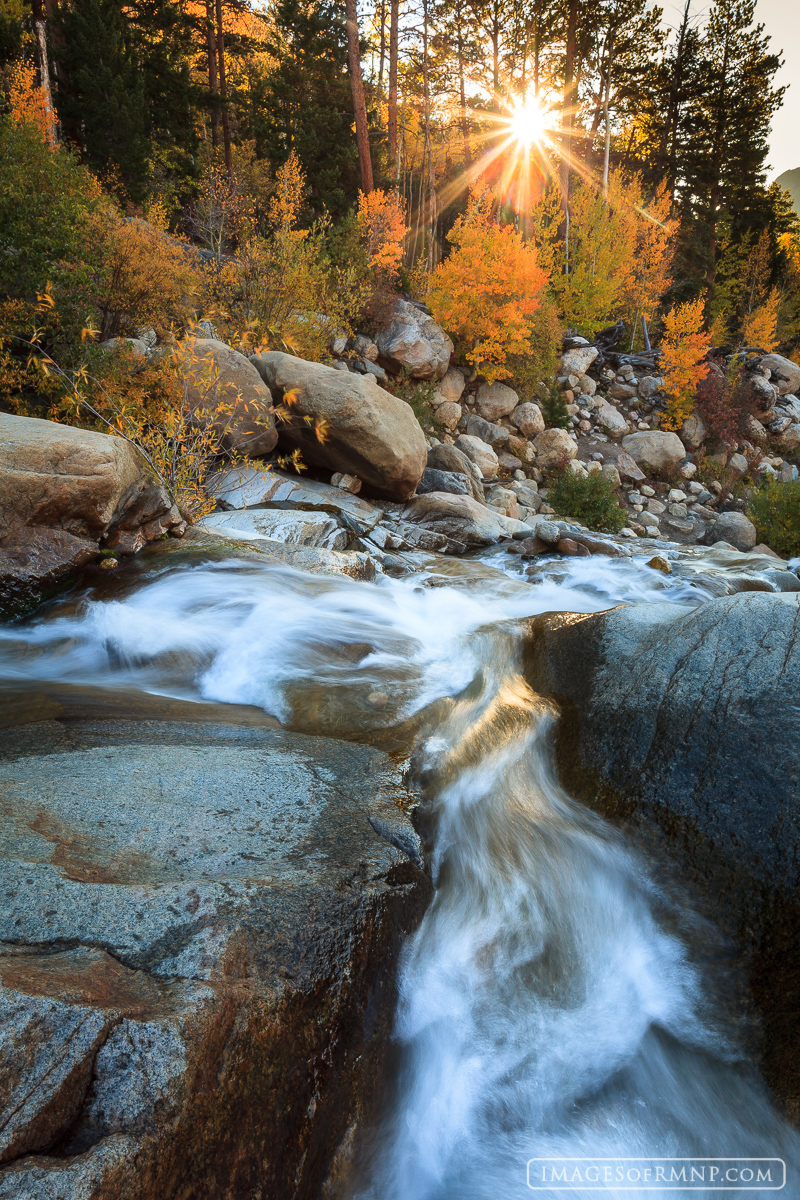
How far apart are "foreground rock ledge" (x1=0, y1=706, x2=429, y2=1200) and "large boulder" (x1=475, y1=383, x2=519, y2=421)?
17710mm

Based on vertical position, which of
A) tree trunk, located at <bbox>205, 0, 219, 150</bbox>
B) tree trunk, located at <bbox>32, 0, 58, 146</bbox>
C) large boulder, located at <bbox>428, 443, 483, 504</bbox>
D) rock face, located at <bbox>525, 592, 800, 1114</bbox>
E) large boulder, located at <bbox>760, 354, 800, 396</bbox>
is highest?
tree trunk, located at <bbox>205, 0, 219, 150</bbox>

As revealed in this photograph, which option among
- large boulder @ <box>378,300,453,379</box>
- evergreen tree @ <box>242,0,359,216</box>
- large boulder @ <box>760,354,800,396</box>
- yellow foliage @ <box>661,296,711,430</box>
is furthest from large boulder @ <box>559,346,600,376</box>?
evergreen tree @ <box>242,0,359,216</box>

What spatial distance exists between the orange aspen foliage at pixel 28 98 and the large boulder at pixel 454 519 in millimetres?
12969

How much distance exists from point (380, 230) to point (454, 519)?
12929 mm

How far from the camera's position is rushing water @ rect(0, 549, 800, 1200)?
6.98ft

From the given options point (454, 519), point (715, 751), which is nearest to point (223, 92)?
point (454, 519)

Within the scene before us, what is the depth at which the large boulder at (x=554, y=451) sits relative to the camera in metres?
18.2

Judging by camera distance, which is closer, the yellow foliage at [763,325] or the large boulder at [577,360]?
the large boulder at [577,360]

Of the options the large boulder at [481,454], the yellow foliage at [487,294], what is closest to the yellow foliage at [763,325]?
the yellow foliage at [487,294]

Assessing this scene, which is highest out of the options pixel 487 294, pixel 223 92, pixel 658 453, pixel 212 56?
pixel 212 56

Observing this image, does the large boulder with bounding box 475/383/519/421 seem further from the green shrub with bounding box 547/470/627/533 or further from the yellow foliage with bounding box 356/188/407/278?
the yellow foliage with bounding box 356/188/407/278

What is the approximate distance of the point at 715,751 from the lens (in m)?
2.90

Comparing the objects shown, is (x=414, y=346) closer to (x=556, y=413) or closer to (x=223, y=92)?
(x=556, y=413)

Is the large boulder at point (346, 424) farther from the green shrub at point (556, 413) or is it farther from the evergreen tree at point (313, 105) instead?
the evergreen tree at point (313, 105)
